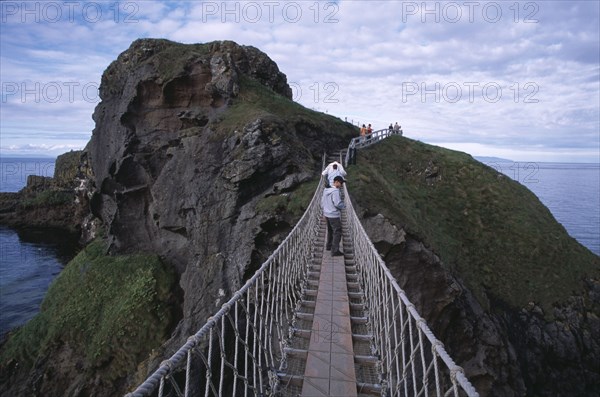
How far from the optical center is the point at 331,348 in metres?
4.29

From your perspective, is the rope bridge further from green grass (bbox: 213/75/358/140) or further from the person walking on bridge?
green grass (bbox: 213/75/358/140)

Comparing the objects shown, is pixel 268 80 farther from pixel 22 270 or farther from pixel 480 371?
pixel 22 270

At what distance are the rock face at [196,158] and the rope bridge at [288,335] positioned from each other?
2790 millimetres

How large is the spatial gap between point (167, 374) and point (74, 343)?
49.0ft

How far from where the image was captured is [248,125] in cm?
1481

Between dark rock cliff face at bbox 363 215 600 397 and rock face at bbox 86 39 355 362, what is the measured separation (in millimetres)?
4151

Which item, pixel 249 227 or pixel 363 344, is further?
pixel 249 227

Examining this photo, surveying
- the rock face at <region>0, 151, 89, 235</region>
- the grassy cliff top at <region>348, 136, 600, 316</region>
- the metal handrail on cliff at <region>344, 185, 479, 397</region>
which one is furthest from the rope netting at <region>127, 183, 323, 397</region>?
the rock face at <region>0, 151, 89, 235</region>

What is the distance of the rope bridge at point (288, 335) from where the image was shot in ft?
8.20

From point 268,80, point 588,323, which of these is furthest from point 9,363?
point 588,323

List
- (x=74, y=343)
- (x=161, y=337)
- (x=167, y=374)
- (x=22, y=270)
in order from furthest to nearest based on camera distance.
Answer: (x=22, y=270) → (x=74, y=343) → (x=161, y=337) → (x=167, y=374)

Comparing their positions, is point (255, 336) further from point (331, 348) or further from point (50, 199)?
point (50, 199)

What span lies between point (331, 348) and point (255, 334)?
0.95 m

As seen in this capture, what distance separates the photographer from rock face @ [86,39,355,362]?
482 inches
